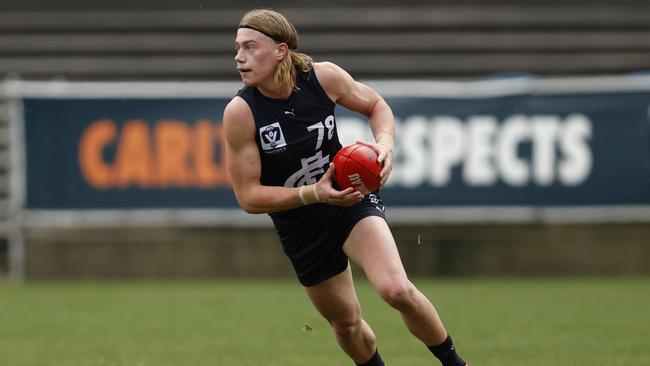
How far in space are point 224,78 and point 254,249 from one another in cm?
368

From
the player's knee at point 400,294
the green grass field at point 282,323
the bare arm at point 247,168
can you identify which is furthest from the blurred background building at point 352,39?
the player's knee at point 400,294

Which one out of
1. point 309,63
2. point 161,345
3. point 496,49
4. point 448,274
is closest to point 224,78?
point 496,49

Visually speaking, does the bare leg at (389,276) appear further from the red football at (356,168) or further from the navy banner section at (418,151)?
the navy banner section at (418,151)

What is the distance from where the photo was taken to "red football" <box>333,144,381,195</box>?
5.82m

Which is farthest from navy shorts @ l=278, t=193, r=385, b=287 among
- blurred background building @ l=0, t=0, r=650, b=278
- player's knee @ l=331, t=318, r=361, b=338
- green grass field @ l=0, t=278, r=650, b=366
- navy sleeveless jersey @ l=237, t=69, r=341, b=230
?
blurred background building @ l=0, t=0, r=650, b=278

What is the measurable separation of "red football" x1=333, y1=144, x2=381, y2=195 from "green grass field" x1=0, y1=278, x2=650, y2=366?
7.19 ft

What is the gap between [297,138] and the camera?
6164 mm

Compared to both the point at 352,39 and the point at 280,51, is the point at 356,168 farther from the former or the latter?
the point at 352,39

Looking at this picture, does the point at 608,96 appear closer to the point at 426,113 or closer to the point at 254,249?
the point at 426,113

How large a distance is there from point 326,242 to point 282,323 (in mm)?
4155

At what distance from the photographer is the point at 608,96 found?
14055 mm

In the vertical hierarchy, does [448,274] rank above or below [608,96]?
below

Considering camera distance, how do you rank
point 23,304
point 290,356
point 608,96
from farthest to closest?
point 608,96 < point 23,304 < point 290,356

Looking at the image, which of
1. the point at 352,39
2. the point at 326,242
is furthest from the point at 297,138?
the point at 352,39
